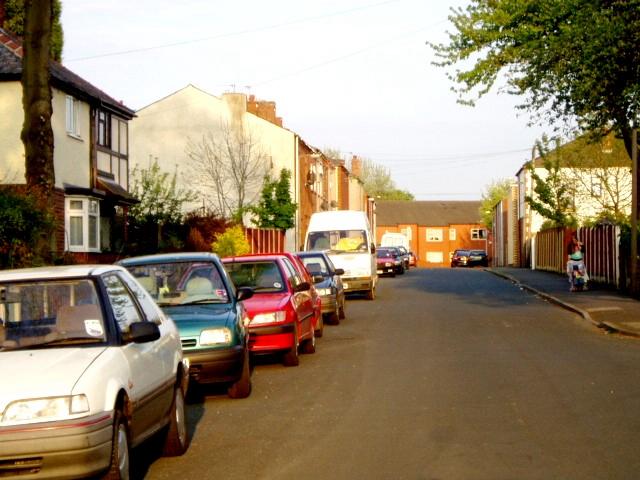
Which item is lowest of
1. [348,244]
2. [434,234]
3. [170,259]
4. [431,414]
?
[431,414]

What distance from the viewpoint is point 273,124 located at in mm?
56750

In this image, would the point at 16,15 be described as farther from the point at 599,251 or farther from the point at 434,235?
the point at 434,235

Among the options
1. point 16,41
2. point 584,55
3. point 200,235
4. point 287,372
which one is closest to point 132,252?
point 200,235

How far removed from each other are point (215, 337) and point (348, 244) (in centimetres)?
2008

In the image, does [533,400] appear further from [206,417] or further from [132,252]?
[132,252]

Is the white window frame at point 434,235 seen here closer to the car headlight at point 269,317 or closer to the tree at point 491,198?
the tree at point 491,198

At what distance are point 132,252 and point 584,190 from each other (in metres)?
27.1

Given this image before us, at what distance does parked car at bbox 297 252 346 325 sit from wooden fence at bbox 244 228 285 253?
56.0 ft

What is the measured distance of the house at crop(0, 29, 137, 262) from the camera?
30.7m

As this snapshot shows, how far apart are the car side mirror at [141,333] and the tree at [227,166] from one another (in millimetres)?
45064

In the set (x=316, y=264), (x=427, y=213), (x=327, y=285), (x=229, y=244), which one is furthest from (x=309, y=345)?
(x=427, y=213)

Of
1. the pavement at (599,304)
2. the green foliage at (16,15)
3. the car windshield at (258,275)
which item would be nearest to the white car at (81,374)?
the car windshield at (258,275)

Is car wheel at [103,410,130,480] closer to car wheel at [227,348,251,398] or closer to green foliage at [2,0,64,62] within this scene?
car wheel at [227,348,251,398]

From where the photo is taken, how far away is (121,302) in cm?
777
